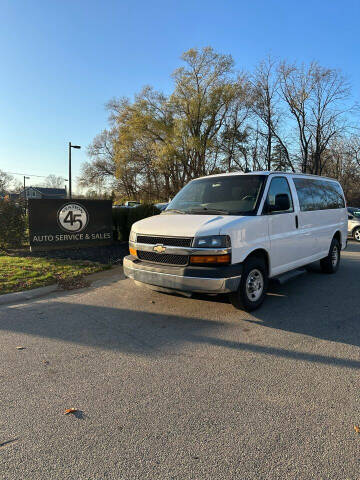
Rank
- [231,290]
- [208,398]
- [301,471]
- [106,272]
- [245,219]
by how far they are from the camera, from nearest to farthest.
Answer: [301,471] < [208,398] < [231,290] < [245,219] < [106,272]

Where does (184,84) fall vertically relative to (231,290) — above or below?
above

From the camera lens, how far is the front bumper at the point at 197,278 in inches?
166

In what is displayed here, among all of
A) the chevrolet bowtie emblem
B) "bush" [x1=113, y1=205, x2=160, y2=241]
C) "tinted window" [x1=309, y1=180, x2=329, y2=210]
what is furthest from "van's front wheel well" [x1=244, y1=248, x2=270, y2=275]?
"bush" [x1=113, y1=205, x2=160, y2=241]

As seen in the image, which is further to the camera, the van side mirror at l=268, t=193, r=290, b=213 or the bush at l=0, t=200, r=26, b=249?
the bush at l=0, t=200, r=26, b=249

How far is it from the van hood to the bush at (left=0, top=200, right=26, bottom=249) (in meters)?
6.19

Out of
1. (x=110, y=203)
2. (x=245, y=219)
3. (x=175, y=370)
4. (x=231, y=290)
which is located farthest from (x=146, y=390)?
(x=110, y=203)

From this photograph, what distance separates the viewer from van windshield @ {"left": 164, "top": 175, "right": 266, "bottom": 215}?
5.01 metres

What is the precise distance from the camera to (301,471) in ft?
6.65

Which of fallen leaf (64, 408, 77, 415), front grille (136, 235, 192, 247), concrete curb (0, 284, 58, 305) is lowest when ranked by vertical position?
fallen leaf (64, 408, 77, 415)

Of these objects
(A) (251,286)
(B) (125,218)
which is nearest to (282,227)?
(A) (251,286)

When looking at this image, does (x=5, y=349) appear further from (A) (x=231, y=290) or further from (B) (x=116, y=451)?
(A) (x=231, y=290)

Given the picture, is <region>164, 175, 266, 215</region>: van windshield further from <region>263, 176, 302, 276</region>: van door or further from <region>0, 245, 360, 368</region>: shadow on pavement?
<region>0, 245, 360, 368</region>: shadow on pavement

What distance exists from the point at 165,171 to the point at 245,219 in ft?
115

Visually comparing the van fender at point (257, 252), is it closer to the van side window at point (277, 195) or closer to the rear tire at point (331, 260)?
the van side window at point (277, 195)
